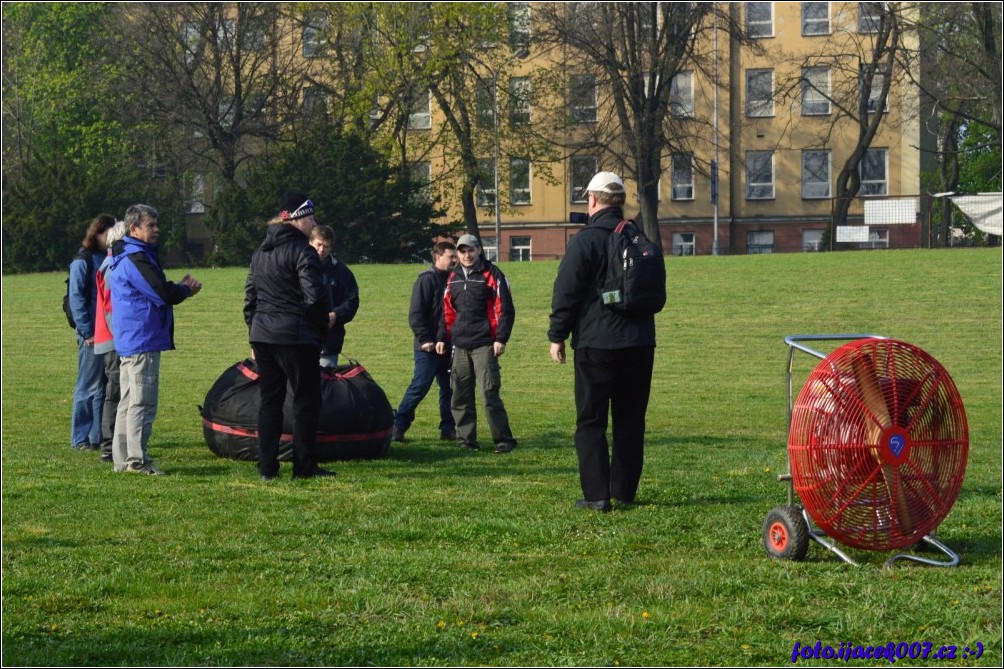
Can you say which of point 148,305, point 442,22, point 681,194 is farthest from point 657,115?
point 148,305

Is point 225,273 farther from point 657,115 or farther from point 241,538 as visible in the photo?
point 241,538

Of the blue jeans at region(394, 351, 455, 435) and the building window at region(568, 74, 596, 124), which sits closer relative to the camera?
the blue jeans at region(394, 351, 455, 435)

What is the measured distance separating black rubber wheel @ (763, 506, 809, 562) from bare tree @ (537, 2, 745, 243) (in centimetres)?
4262

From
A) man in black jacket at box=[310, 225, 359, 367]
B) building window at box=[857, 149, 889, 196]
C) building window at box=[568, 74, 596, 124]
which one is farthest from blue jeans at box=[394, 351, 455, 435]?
building window at box=[857, 149, 889, 196]

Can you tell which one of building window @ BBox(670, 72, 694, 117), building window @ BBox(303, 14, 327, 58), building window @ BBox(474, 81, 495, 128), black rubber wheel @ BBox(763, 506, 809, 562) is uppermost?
building window @ BBox(303, 14, 327, 58)

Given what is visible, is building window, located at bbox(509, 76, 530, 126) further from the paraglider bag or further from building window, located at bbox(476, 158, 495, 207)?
the paraglider bag

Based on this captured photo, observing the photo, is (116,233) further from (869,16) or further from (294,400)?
(869,16)

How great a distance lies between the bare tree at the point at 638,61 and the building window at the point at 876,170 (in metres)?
16.5

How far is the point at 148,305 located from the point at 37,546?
3252 millimetres

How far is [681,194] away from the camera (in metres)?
66.7

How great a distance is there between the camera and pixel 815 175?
65062mm

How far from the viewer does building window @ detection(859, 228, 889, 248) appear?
4244 cm

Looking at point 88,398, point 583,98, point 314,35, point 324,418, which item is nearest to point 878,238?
point 583,98

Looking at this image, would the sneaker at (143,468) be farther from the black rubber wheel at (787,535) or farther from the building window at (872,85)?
the building window at (872,85)
